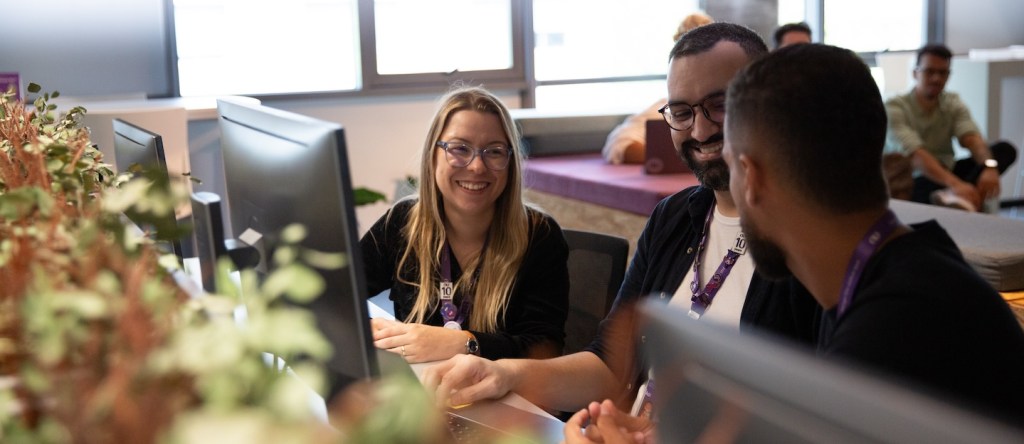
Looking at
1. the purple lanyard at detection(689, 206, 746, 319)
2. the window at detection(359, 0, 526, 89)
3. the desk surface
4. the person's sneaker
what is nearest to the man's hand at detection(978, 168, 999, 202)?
the person's sneaker

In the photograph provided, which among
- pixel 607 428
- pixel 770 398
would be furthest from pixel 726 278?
pixel 770 398

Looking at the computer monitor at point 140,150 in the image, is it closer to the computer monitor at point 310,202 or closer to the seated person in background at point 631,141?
the computer monitor at point 310,202

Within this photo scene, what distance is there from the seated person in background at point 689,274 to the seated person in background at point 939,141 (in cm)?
408

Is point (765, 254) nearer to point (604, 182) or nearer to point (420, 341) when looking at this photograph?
point (420, 341)

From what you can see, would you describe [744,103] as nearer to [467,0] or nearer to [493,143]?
[493,143]

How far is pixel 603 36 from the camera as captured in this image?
7359 millimetres

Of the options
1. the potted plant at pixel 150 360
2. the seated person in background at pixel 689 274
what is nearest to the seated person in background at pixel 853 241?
the seated person in background at pixel 689 274

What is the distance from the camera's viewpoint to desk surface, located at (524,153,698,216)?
4355 millimetres

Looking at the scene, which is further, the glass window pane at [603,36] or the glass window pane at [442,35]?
the glass window pane at [603,36]

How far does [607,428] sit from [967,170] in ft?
16.9

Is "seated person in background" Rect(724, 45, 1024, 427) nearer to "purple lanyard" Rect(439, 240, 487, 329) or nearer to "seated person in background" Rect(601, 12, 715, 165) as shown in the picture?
"purple lanyard" Rect(439, 240, 487, 329)

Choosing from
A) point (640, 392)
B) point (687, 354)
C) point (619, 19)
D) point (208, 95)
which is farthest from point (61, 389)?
point (619, 19)

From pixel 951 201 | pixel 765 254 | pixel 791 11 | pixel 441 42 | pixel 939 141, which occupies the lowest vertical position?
pixel 951 201

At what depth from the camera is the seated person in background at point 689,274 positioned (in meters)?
1.83
